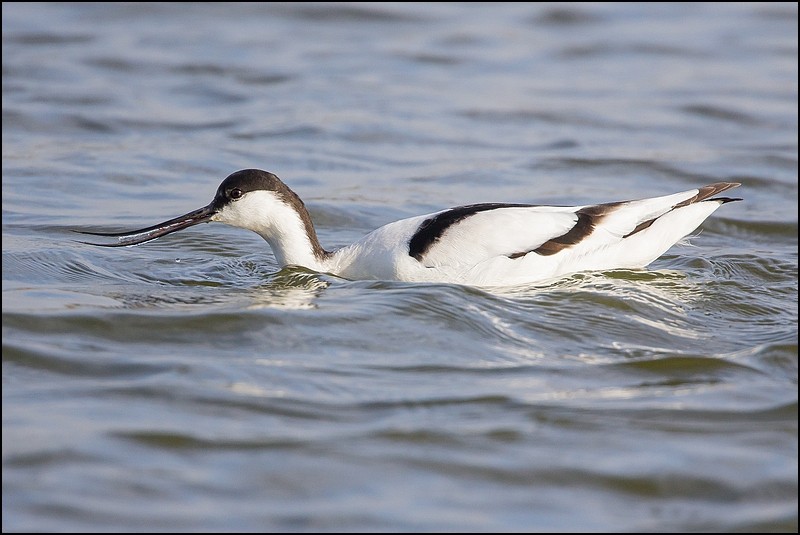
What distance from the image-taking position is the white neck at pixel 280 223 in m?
7.53

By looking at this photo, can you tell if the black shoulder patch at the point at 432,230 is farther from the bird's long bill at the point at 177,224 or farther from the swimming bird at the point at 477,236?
the bird's long bill at the point at 177,224

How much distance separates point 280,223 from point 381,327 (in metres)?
1.43

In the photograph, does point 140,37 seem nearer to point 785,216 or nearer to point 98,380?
point 785,216

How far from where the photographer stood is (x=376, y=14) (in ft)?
59.7

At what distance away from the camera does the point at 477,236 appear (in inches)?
281

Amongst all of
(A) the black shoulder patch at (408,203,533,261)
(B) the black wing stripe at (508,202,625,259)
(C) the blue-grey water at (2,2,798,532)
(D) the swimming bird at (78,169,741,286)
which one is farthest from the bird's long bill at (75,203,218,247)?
(B) the black wing stripe at (508,202,625,259)

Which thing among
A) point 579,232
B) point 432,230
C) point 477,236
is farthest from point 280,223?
point 579,232

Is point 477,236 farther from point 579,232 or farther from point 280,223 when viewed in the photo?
point 280,223

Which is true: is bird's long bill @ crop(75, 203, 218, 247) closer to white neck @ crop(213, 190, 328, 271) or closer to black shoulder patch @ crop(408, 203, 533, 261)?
white neck @ crop(213, 190, 328, 271)

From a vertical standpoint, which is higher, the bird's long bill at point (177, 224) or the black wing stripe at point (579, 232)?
the bird's long bill at point (177, 224)

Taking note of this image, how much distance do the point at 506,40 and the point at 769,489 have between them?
521 inches

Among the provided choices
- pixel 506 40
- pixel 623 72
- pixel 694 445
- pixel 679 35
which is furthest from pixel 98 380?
pixel 679 35

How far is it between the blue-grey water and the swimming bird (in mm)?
166

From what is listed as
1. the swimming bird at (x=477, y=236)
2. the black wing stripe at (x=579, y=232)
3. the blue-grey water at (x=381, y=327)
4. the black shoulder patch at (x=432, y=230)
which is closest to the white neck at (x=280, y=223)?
the swimming bird at (x=477, y=236)
